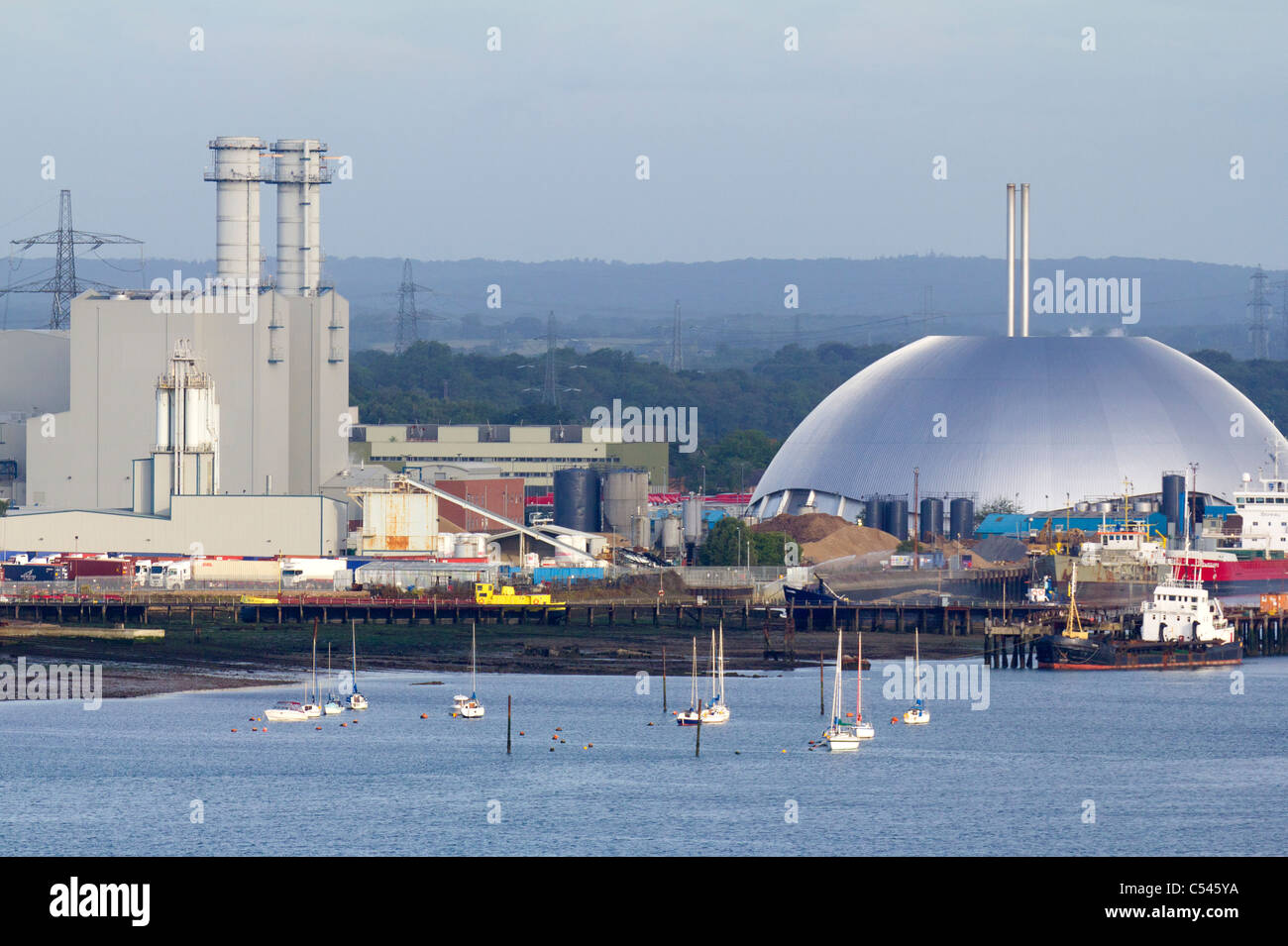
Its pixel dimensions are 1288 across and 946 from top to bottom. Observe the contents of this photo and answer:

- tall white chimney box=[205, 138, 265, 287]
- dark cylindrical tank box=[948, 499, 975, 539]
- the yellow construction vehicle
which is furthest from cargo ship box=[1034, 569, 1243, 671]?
tall white chimney box=[205, 138, 265, 287]

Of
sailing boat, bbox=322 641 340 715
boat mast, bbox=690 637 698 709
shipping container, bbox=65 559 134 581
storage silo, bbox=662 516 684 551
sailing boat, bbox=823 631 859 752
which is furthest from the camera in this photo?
storage silo, bbox=662 516 684 551

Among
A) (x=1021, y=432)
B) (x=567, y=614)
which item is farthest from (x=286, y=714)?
(x=1021, y=432)

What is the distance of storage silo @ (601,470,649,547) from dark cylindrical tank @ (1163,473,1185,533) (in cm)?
2136

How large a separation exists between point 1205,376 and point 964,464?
15.9 meters

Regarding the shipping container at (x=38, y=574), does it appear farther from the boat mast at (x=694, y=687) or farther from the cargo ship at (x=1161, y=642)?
the cargo ship at (x=1161, y=642)

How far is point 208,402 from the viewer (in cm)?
7575

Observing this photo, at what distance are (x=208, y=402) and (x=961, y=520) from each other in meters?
31.8

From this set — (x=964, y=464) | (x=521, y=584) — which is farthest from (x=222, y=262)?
(x=964, y=464)

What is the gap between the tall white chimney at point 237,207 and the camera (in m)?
89.4

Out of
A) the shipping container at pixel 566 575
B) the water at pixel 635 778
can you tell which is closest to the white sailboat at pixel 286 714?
the water at pixel 635 778

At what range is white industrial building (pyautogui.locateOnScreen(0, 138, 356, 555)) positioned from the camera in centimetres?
7269

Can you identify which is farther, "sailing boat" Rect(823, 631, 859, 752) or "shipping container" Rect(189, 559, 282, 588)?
"shipping container" Rect(189, 559, 282, 588)

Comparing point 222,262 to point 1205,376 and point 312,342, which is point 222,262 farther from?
point 1205,376

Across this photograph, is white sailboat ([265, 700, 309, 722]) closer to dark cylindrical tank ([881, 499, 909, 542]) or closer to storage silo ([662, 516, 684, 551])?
storage silo ([662, 516, 684, 551])
